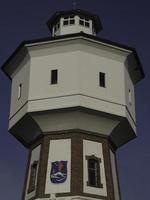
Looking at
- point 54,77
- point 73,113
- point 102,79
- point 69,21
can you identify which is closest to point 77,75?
point 54,77

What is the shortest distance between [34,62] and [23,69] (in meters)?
0.96

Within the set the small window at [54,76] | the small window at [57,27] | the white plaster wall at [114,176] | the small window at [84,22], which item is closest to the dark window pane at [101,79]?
the small window at [54,76]

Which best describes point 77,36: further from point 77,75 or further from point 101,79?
point 101,79

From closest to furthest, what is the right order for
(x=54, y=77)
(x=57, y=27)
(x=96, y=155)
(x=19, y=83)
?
1. (x=96, y=155)
2. (x=54, y=77)
3. (x=19, y=83)
4. (x=57, y=27)

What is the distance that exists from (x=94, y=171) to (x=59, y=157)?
1.61 meters

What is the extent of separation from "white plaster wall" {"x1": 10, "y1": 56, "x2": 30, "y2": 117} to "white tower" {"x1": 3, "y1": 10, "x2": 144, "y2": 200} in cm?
5

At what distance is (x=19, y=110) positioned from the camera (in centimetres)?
2312

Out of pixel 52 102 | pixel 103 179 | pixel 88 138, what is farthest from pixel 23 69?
pixel 103 179

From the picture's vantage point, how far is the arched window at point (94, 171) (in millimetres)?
21859

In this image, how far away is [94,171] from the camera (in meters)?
22.2

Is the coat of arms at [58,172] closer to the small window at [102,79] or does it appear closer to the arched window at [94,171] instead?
the arched window at [94,171]

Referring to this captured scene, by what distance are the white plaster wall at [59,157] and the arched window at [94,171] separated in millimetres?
913

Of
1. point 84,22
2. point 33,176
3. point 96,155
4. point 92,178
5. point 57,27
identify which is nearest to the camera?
point 92,178

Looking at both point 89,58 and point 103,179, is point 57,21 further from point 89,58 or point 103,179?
point 103,179
